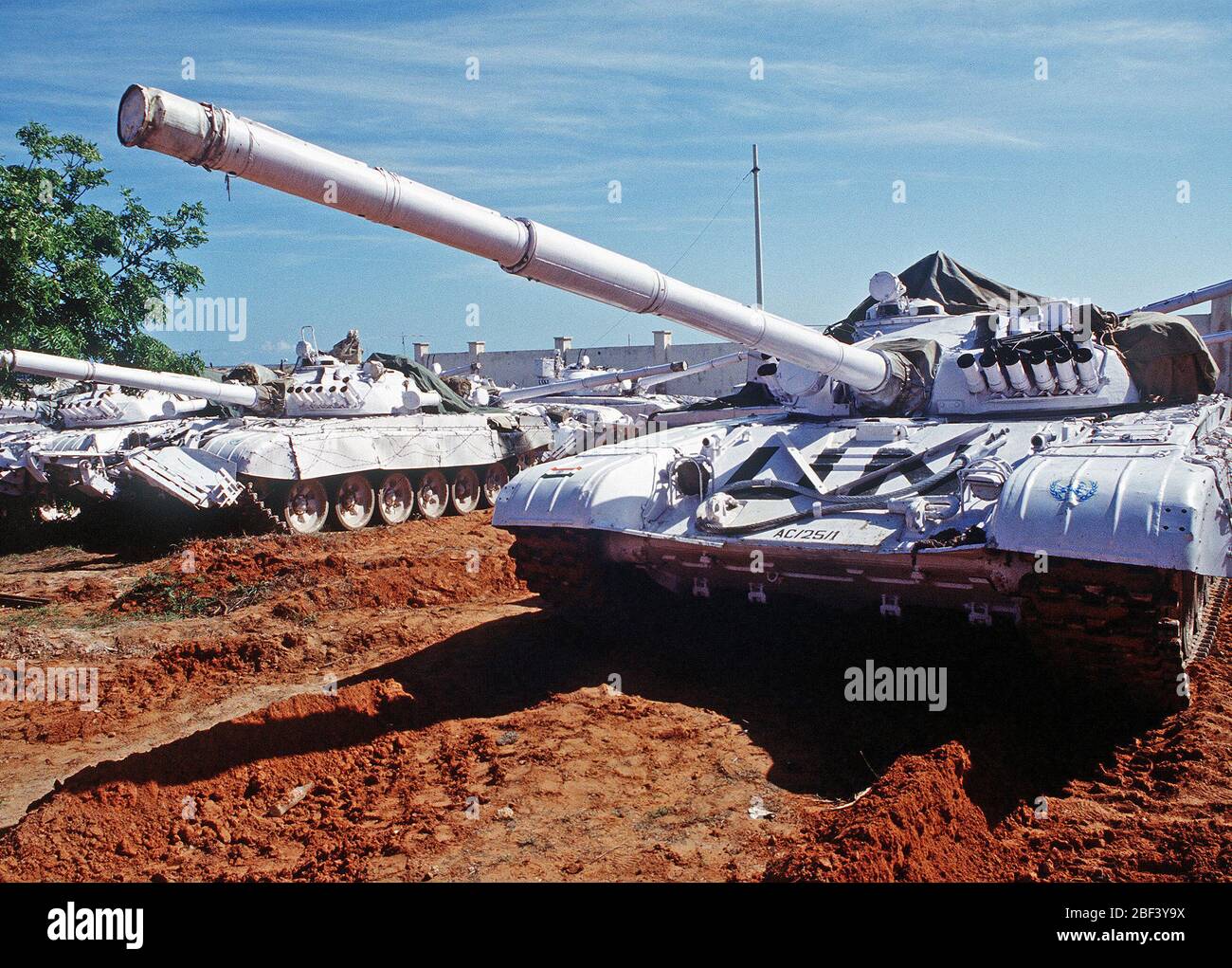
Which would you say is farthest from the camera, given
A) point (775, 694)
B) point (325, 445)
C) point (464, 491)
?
point (464, 491)

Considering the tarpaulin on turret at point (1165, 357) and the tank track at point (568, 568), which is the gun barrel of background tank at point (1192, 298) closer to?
the tarpaulin on turret at point (1165, 357)

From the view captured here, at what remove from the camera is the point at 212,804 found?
4.31 meters

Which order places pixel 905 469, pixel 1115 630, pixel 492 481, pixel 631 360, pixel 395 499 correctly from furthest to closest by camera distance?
1. pixel 631 360
2. pixel 492 481
3. pixel 395 499
4. pixel 905 469
5. pixel 1115 630

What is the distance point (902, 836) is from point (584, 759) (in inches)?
71.5

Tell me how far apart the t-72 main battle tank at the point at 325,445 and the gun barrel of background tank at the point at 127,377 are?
0.02 m

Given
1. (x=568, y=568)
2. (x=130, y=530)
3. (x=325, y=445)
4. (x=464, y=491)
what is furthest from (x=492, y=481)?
(x=568, y=568)

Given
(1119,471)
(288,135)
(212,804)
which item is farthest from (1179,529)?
(212,804)

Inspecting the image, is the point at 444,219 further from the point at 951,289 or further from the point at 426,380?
the point at 426,380

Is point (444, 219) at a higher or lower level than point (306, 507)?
higher

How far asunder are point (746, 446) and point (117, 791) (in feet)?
14.9

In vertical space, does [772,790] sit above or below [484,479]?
below

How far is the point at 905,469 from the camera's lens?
6.14 meters

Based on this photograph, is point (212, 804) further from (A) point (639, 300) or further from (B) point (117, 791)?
(A) point (639, 300)

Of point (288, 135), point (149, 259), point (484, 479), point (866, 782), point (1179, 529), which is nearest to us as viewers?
point (288, 135)
